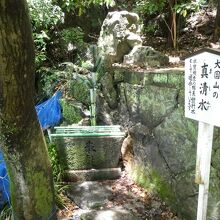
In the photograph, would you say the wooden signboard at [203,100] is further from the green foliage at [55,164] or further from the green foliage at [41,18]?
the green foliage at [41,18]

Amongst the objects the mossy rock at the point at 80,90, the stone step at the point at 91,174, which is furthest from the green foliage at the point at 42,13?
the stone step at the point at 91,174

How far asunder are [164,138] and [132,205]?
118cm

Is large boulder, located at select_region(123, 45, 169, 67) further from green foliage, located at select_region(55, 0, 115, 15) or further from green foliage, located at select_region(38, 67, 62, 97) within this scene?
green foliage, located at select_region(38, 67, 62, 97)

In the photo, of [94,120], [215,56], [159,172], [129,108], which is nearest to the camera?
[215,56]

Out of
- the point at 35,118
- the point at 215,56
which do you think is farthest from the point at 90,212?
the point at 215,56

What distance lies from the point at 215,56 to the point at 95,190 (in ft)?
11.2

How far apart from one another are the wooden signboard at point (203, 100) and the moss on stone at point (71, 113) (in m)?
3.53

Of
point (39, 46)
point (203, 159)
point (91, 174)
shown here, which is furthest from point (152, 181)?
point (39, 46)

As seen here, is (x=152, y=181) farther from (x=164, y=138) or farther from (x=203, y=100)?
(x=203, y=100)

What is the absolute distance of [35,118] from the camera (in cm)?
363

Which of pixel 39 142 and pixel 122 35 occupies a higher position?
pixel 122 35

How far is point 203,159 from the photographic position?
2979 mm

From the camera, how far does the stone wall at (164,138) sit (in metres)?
4.12

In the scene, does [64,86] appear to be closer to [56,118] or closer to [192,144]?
[56,118]
